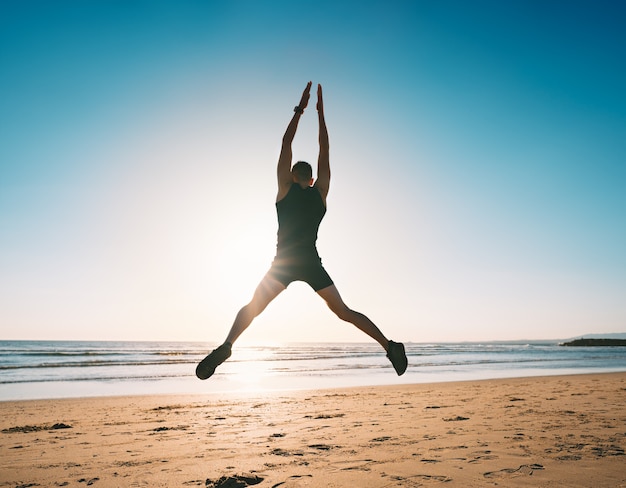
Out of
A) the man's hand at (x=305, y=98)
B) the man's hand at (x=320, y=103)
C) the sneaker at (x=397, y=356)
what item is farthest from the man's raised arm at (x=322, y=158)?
the sneaker at (x=397, y=356)

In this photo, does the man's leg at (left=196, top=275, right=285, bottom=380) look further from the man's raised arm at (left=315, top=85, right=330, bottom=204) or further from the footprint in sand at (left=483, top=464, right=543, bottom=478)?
the footprint in sand at (left=483, top=464, right=543, bottom=478)

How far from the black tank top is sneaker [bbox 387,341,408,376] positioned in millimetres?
1109

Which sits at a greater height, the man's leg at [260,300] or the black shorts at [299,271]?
the black shorts at [299,271]

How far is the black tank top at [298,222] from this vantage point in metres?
3.74

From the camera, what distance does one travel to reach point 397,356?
13.3 feet

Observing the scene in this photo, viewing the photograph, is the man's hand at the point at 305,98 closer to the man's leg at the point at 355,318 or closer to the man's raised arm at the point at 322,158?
the man's raised arm at the point at 322,158

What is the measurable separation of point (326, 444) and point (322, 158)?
356 centimetres

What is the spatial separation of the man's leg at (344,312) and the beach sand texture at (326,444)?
1.29 meters

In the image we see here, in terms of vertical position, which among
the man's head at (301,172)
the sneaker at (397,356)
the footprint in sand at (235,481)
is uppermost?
the man's head at (301,172)

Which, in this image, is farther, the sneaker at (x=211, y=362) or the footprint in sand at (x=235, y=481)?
the footprint in sand at (x=235, y=481)

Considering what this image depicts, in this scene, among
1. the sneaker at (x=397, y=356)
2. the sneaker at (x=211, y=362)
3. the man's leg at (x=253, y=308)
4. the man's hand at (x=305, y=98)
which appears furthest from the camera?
the man's hand at (x=305, y=98)

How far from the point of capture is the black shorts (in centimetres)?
374

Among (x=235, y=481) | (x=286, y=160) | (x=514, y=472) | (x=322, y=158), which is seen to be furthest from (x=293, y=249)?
(x=514, y=472)

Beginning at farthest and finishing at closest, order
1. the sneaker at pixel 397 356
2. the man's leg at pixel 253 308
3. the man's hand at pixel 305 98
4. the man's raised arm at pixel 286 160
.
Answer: the man's hand at pixel 305 98 < the sneaker at pixel 397 356 < the man's raised arm at pixel 286 160 < the man's leg at pixel 253 308
